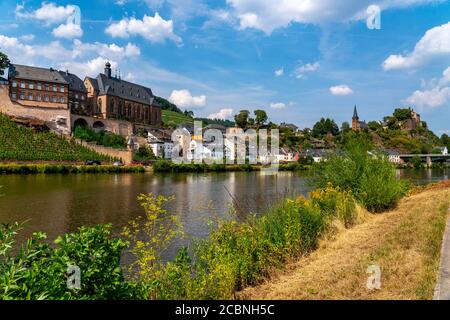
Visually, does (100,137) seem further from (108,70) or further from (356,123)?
(356,123)

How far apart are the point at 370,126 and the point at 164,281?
577 feet

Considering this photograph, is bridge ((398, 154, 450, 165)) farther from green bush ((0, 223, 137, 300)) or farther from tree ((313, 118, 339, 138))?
green bush ((0, 223, 137, 300))

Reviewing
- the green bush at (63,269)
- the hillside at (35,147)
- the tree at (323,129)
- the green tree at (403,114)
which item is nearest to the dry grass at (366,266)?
the green bush at (63,269)

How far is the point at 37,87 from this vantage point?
267ft

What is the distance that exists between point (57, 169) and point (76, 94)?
41.8 meters

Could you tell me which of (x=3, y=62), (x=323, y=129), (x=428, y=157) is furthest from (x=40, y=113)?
(x=428, y=157)

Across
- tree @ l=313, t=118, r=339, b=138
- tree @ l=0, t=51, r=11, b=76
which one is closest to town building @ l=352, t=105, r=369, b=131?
tree @ l=313, t=118, r=339, b=138

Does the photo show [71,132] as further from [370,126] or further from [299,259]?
[370,126]

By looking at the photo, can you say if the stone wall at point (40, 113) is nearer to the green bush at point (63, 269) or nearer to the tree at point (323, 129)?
the green bush at point (63, 269)

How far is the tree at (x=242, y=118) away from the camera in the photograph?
430ft

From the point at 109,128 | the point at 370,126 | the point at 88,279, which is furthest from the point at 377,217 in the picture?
the point at 370,126

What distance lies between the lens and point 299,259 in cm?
938

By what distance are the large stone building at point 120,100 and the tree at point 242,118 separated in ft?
97.7

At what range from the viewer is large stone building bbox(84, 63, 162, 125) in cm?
9806
